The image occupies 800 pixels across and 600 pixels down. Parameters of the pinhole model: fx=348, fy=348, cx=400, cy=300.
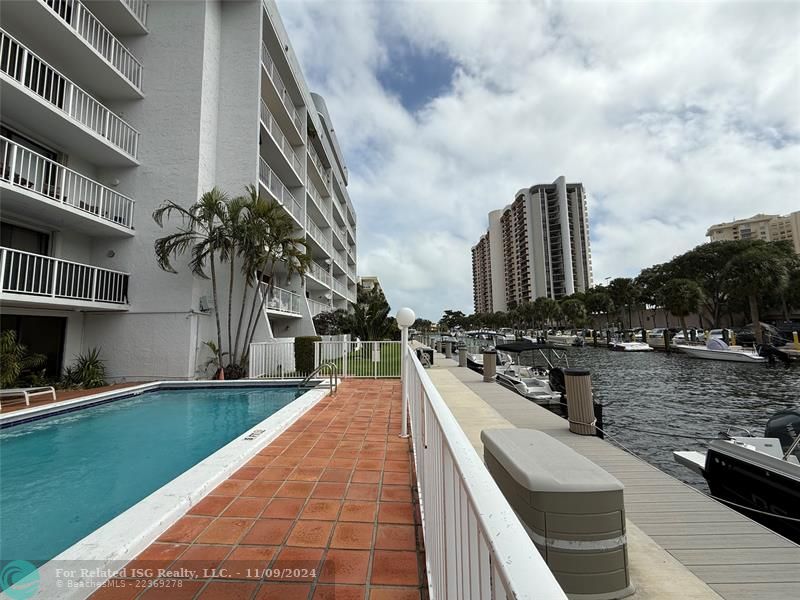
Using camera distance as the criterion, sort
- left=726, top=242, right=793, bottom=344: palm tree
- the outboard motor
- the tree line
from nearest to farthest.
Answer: the outboard motor
left=726, top=242, right=793, bottom=344: palm tree
the tree line

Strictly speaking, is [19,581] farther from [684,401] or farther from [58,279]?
[684,401]

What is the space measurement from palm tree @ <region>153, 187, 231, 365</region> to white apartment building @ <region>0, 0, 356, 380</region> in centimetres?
54

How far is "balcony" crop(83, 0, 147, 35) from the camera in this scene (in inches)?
451

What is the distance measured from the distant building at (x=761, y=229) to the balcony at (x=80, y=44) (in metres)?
145

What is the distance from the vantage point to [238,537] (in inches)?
99.7

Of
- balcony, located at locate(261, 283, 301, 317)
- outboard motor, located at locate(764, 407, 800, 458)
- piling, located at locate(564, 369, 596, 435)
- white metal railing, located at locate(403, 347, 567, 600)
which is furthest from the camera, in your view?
balcony, located at locate(261, 283, 301, 317)

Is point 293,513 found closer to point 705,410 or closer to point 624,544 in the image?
point 624,544

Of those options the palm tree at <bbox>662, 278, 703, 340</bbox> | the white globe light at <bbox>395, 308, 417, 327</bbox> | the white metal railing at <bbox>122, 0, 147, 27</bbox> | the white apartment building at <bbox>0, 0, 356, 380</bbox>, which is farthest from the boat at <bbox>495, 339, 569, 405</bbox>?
the palm tree at <bbox>662, 278, 703, 340</bbox>

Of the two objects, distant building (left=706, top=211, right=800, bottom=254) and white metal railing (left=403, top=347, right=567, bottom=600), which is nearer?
white metal railing (left=403, top=347, right=567, bottom=600)

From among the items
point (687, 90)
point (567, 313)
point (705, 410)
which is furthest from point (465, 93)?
point (567, 313)

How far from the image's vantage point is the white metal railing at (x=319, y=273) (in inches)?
823

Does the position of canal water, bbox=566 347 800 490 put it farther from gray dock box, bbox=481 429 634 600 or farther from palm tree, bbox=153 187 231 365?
palm tree, bbox=153 187 231 365

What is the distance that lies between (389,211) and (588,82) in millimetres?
15737

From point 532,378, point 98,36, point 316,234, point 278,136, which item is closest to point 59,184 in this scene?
point 98,36
